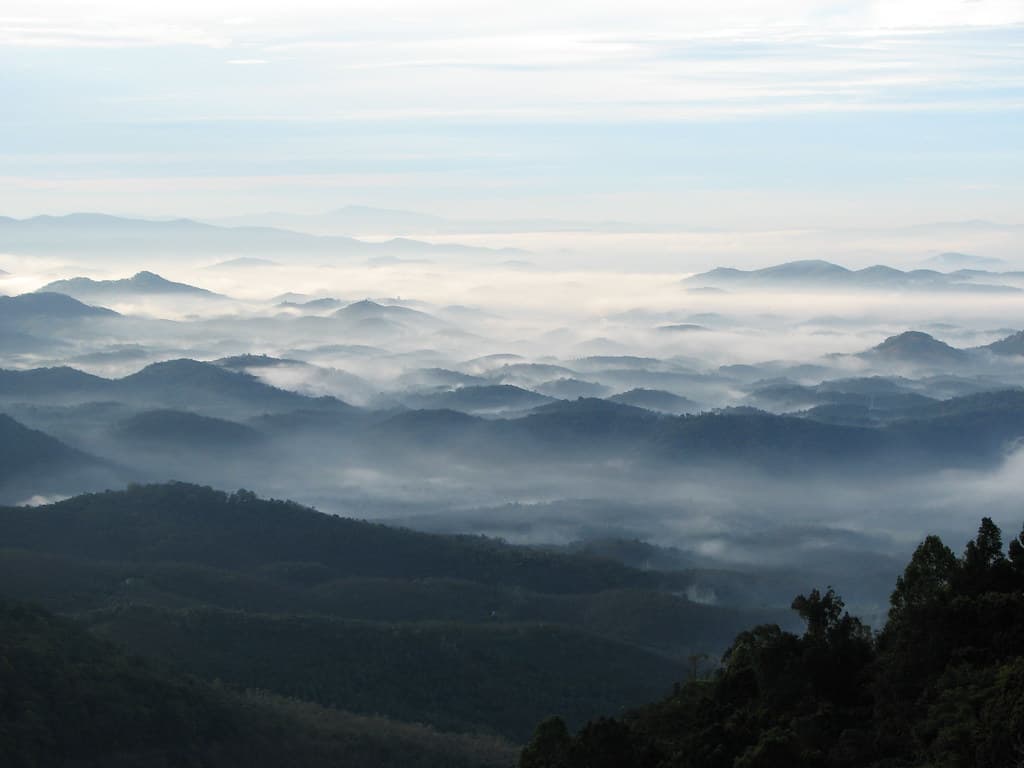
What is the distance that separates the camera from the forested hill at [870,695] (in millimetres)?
33000

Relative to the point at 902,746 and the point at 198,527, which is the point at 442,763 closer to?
the point at 902,746

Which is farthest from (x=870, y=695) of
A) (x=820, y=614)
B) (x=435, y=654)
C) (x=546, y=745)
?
(x=435, y=654)

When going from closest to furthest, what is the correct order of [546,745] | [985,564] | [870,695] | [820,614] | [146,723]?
A: [546,745] → [870,695] → [985,564] → [820,614] → [146,723]

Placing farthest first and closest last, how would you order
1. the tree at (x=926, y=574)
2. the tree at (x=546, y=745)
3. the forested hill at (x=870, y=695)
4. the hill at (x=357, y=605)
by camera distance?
the hill at (x=357, y=605) < the tree at (x=926, y=574) < the tree at (x=546, y=745) < the forested hill at (x=870, y=695)

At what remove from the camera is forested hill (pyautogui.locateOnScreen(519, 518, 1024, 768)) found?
33.0 m

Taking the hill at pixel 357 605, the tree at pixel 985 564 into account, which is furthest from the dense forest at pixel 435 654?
the hill at pixel 357 605

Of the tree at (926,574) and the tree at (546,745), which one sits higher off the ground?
the tree at (926,574)

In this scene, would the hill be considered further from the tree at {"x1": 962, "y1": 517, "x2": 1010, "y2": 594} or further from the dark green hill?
the tree at {"x1": 962, "y1": 517, "x2": 1010, "y2": 594}

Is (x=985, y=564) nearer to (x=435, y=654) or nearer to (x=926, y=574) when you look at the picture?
(x=926, y=574)

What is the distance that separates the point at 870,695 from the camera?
40.8 metres

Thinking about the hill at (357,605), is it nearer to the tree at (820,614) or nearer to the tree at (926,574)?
the tree at (820,614)

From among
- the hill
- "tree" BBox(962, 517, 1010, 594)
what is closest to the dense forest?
"tree" BBox(962, 517, 1010, 594)

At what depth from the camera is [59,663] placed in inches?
2874

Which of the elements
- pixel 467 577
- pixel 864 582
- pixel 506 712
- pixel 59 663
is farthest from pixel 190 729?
pixel 864 582
